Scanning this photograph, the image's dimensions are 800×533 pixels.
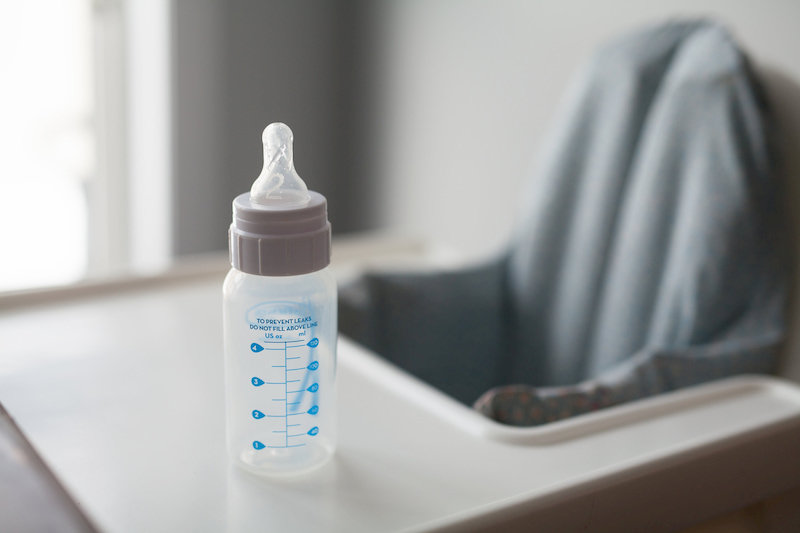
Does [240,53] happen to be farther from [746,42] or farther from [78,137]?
[746,42]

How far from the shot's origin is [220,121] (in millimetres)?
1815

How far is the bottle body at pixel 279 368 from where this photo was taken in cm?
59

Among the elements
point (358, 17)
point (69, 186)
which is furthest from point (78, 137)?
point (358, 17)

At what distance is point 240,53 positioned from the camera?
180 cm

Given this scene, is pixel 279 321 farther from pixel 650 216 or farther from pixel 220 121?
pixel 220 121

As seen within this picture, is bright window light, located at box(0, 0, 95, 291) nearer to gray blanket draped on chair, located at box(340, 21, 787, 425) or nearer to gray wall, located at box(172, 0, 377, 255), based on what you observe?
gray wall, located at box(172, 0, 377, 255)

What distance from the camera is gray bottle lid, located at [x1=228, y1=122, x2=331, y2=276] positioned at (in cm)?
57

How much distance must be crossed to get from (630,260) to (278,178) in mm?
607

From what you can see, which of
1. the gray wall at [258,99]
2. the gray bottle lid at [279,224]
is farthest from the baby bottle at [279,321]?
the gray wall at [258,99]

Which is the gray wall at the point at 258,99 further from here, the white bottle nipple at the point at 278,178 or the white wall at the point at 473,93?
the white bottle nipple at the point at 278,178

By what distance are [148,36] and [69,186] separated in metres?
0.40

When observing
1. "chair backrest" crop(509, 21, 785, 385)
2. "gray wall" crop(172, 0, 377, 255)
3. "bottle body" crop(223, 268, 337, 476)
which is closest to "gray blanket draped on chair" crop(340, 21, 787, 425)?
"chair backrest" crop(509, 21, 785, 385)

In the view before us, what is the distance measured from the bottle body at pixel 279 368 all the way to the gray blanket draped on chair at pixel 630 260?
31 cm

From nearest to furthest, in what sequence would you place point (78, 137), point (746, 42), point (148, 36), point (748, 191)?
1. point (748, 191)
2. point (746, 42)
3. point (148, 36)
4. point (78, 137)
